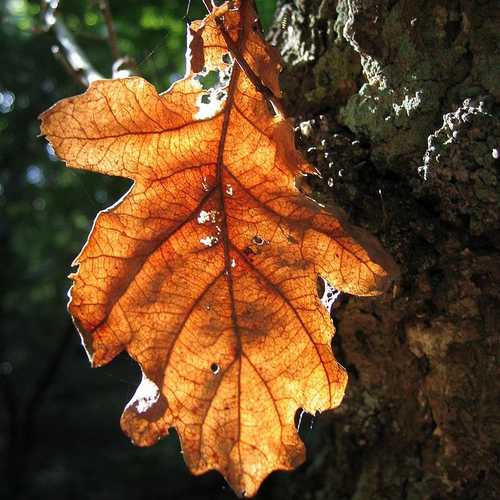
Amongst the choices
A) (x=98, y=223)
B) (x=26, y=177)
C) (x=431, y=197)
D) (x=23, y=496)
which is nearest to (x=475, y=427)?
(x=431, y=197)

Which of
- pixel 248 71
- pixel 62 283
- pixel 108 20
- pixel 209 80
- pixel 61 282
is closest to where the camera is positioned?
pixel 248 71

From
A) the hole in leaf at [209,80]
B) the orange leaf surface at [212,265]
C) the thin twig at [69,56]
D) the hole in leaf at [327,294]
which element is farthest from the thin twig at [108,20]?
the hole in leaf at [327,294]

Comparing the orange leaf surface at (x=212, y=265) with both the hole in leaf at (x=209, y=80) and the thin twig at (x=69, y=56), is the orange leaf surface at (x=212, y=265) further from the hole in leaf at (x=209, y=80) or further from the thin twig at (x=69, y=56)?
the thin twig at (x=69, y=56)

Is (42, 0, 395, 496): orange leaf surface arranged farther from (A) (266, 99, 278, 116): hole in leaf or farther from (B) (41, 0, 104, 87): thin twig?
(B) (41, 0, 104, 87): thin twig

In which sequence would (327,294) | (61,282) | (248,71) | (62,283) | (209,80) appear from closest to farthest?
(248,71) → (327,294) → (209,80) → (61,282) → (62,283)

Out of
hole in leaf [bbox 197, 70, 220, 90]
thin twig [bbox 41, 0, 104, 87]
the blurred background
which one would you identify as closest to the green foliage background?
the blurred background

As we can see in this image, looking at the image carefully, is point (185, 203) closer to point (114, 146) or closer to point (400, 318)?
point (114, 146)

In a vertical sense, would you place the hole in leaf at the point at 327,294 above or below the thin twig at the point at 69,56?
below

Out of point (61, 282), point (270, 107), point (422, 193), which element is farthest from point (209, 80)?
point (61, 282)

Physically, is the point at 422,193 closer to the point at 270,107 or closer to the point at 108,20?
the point at 270,107
